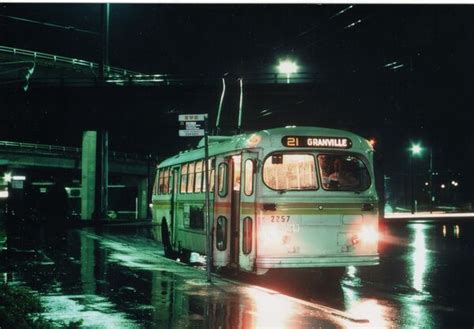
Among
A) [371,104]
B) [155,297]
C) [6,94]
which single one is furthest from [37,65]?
[155,297]

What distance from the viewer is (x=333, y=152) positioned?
13.6 meters

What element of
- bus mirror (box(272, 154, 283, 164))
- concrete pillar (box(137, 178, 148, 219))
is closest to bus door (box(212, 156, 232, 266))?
bus mirror (box(272, 154, 283, 164))

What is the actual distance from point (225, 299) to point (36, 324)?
3.55 metres

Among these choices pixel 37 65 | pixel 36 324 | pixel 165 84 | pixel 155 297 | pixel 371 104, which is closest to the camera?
pixel 36 324

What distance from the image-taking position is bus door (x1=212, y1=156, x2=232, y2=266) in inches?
578

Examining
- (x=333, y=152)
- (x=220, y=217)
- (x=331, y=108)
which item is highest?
(x=331, y=108)

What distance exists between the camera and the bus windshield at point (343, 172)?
13609 millimetres

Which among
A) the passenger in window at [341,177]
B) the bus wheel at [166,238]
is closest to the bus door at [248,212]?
the passenger in window at [341,177]

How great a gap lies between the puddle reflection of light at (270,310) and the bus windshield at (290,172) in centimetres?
259

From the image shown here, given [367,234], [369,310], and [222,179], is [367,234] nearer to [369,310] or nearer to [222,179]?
[369,310]

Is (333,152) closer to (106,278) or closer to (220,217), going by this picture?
A: (220,217)

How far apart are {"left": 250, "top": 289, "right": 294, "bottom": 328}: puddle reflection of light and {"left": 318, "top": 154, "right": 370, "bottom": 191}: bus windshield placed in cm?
312

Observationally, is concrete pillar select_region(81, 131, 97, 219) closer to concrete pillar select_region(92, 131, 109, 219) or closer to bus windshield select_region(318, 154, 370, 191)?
concrete pillar select_region(92, 131, 109, 219)

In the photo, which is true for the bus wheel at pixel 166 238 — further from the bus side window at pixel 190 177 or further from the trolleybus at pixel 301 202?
the trolleybus at pixel 301 202
